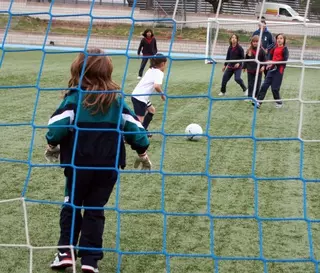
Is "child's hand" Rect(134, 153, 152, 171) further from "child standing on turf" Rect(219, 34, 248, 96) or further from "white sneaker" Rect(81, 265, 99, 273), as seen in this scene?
"child standing on turf" Rect(219, 34, 248, 96)

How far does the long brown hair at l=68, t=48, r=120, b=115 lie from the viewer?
3.42 m

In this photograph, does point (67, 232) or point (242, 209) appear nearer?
point (67, 232)

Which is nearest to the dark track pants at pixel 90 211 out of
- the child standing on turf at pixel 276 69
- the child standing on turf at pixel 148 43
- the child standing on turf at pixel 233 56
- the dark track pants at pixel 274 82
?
the child standing on turf at pixel 276 69

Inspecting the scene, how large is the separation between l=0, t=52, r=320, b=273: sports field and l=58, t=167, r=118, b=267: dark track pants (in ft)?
0.32

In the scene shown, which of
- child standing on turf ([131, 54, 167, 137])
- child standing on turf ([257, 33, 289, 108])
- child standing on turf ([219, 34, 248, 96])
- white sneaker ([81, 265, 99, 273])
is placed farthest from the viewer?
child standing on turf ([219, 34, 248, 96])

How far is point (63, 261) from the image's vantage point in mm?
3572

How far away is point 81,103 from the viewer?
3432mm

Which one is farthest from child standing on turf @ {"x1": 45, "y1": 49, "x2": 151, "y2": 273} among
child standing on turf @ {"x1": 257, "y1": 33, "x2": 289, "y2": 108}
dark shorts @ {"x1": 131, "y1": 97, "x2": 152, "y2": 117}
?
child standing on turf @ {"x1": 257, "y1": 33, "x2": 289, "y2": 108}

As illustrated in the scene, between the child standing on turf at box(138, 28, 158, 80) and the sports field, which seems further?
the child standing on turf at box(138, 28, 158, 80)

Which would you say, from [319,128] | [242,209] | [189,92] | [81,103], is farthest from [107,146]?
[189,92]

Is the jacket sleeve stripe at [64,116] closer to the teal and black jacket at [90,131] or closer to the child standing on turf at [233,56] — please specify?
the teal and black jacket at [90,131]

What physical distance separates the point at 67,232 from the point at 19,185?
5.78 ft

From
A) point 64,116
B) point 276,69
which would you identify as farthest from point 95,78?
point 276,69

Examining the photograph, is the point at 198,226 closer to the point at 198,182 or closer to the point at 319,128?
the point at 198,182
